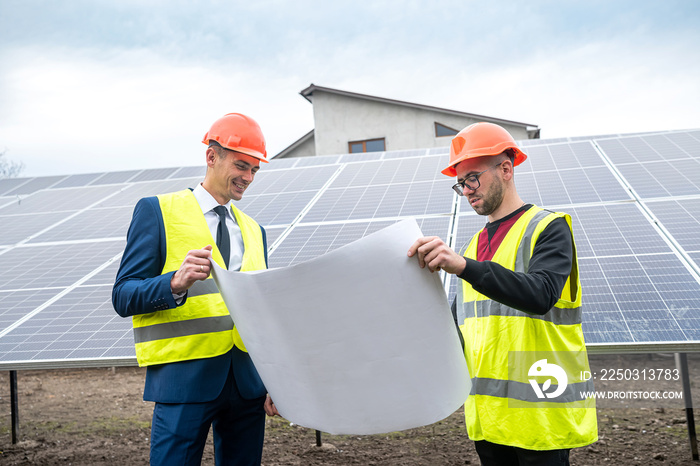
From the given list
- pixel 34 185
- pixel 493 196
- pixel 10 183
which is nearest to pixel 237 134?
pixel 493 196

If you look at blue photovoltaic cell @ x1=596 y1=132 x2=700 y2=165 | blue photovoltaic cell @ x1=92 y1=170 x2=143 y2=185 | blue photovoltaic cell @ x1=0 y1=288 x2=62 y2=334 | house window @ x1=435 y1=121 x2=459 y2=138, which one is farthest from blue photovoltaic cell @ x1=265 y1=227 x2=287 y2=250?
house window @ x1=435 y1=121 x2=459 y2=138

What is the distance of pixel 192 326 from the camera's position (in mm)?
2596

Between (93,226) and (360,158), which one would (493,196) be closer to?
(93,226)

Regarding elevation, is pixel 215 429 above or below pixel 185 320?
below

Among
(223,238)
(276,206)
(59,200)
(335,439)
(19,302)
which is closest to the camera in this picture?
(223,238)

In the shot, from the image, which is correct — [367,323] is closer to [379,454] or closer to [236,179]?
[236,179]

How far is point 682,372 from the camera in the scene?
494 cm

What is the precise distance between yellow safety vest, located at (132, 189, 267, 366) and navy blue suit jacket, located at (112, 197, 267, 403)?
40mm

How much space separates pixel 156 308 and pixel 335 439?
4640 mm

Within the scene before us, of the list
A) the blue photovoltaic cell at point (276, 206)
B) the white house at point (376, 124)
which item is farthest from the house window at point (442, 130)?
the blue photovoltaic cell at point (276, 206)

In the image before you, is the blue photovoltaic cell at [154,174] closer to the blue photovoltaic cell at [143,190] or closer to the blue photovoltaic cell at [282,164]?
the blue photovoltaic cell at [143,190]

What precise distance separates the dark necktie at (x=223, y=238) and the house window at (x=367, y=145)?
1805 cm

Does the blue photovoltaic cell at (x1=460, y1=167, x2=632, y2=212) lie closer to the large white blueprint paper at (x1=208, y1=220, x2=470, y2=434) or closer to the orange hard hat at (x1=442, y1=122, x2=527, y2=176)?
the orange hard hat at (x1=442, y1=122, x2=527, y2=176)

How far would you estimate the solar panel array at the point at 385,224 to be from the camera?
398 centimetres
